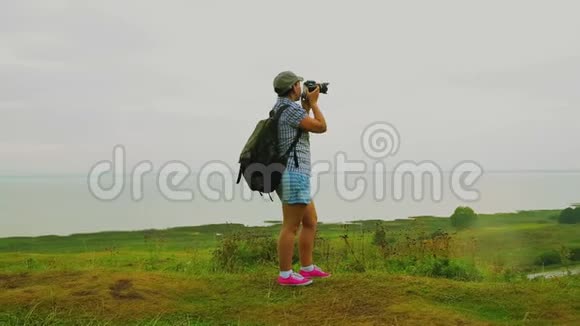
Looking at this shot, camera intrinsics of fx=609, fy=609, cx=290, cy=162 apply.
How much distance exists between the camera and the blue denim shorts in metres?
6.58

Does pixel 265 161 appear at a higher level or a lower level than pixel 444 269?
higher

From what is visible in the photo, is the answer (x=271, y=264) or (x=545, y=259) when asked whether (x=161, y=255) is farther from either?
(x=545, y=259)

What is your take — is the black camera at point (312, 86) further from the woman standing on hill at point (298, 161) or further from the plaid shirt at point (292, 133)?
the plaid shirt at point (292, 133)

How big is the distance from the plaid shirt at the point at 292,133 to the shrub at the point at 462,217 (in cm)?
719

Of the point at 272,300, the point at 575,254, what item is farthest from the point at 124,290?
the point at 575,254

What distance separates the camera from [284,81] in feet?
22.2

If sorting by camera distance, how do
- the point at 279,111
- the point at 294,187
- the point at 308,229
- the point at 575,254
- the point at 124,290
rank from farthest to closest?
the point at 575,254 → the point at 124,290 → the point at 308,229 → the point at 279,111 → the point at 294,187

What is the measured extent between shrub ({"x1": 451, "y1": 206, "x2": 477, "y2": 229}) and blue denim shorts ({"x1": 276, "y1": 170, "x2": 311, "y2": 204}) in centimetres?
719

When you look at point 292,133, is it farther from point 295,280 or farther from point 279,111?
point 295,280

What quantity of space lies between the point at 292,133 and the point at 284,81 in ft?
1.96

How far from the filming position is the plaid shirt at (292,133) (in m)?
6.59

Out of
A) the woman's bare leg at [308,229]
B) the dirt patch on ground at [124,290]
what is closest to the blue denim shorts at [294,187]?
the woman's bare leg at [308,229]

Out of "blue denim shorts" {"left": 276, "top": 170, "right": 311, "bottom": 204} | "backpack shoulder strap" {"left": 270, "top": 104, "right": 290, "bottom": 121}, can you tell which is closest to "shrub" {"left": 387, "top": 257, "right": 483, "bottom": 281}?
"blue denim shorts" {"left": 276, "top": 170, "right": 311, "bottom": 204}

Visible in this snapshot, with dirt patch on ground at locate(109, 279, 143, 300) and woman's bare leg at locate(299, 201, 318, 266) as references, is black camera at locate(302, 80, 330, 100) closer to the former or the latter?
woman's bare leg at locate(299, 201, 318, 266)
